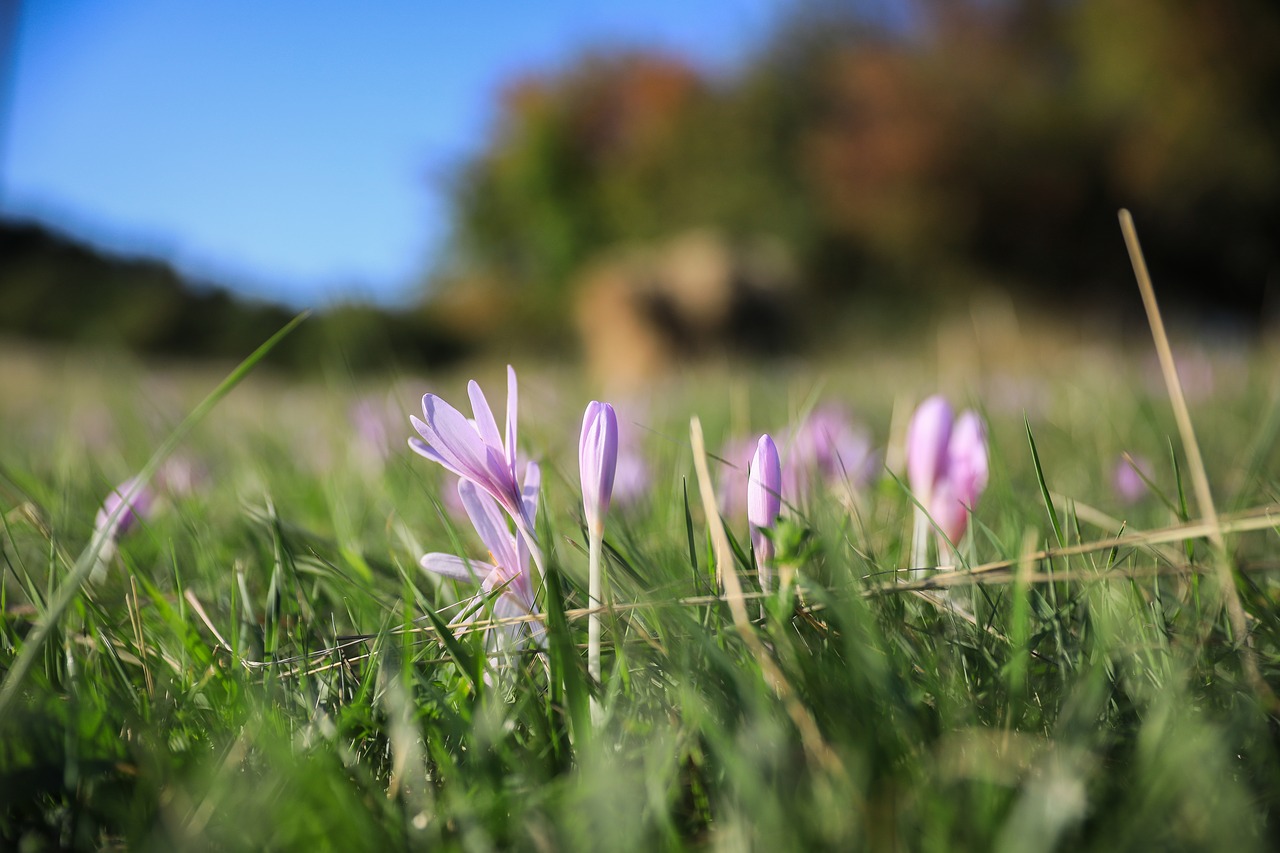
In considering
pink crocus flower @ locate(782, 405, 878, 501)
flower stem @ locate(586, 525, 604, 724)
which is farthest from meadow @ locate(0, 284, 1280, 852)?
pink crocus flower @ locate(782, 405, 878, 501)

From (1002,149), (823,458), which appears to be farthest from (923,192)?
(823,458)

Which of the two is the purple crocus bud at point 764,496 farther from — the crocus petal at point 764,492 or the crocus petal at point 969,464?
the crocus petal at point 969,464

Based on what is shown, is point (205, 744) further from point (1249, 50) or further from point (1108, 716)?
point (1249, 50)

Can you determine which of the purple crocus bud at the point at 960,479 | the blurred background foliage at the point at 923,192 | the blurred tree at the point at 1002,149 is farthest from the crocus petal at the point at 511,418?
the blurred tree at the point at 1002,149

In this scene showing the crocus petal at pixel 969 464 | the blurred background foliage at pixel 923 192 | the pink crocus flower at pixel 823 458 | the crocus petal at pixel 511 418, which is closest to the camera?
the crocus petal at pixel 511 418

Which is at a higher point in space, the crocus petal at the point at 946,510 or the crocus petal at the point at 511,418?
the crocus petal at the point at 511,418

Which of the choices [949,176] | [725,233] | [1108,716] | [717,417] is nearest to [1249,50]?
[949,176]
